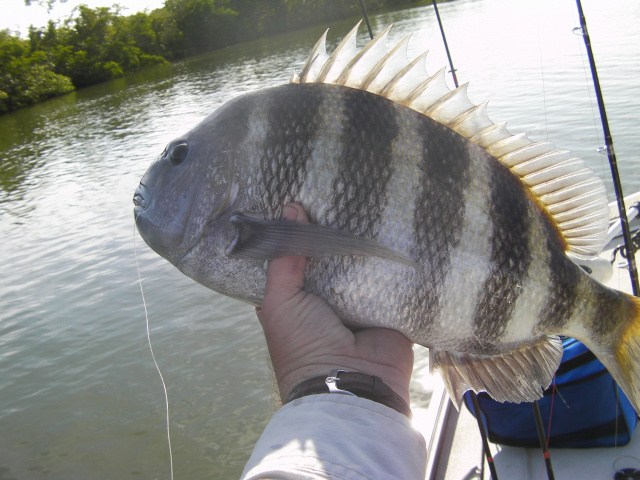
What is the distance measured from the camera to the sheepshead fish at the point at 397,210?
115cm

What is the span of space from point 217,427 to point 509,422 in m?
3.14

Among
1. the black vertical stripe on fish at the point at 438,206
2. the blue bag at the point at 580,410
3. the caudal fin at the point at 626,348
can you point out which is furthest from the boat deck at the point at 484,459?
the black vertical stripe on fish at the point at 438,206

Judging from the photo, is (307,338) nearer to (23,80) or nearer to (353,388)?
(353,388)

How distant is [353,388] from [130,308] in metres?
5.93

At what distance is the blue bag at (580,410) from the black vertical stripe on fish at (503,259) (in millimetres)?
1054

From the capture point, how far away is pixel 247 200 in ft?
3.96

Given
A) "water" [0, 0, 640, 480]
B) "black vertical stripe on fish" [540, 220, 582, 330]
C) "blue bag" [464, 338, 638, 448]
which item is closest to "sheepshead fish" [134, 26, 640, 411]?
"black vertical stripe on fish" [540, 220, 582, 330]

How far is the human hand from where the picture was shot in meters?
1.16

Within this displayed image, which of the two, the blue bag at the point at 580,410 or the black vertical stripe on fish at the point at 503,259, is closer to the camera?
the black vertical stripe on fish at the point at 503,259

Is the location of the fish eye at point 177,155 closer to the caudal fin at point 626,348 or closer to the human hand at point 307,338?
the human hand at point 307,338

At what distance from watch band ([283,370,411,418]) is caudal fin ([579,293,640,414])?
1.79 ft

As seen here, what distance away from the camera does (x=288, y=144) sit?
46.9 inches

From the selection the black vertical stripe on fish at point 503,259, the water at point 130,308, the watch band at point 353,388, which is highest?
the black vertical stripe on fish at point 503,259

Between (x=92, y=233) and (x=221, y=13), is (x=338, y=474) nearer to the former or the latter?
(x=92, y=233)
